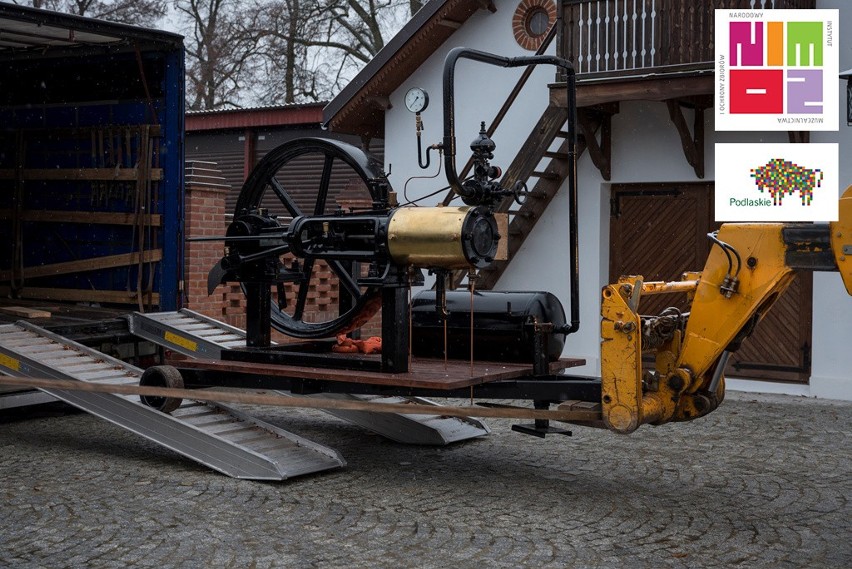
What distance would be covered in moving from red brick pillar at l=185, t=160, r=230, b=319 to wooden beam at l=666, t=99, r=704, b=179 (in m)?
5.03

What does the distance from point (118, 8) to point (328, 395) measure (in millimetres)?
24649

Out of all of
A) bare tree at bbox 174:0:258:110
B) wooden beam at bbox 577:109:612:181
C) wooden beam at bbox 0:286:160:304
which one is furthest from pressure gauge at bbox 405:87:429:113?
bare tree at bbox 174:0:258:110

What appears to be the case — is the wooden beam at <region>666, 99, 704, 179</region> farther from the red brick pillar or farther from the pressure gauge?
the pressure gauge

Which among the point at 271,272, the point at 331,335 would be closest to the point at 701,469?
the point at 331,335

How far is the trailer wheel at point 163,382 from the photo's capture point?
294 inches

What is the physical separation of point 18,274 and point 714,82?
7.59 metres

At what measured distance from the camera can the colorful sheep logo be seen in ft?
38.0

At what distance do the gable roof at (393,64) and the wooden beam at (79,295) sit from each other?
5.11m

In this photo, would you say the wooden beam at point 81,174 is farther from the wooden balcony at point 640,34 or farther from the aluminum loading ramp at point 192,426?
the wooden balcony at point 640,34

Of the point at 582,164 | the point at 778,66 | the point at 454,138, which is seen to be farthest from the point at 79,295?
the point at 778,66

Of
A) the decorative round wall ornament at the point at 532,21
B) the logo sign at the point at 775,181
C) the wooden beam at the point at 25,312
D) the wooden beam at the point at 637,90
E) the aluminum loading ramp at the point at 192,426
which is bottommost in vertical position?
the aluminum loading ramp at the point at 192,426

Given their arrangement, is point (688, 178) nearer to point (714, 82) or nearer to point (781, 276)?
point (714, 82)

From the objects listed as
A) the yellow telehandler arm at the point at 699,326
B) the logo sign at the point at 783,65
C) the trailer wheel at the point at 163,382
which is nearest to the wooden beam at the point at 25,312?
the trailer wheel at the point at 163,382

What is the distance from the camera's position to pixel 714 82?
11.4 metres
